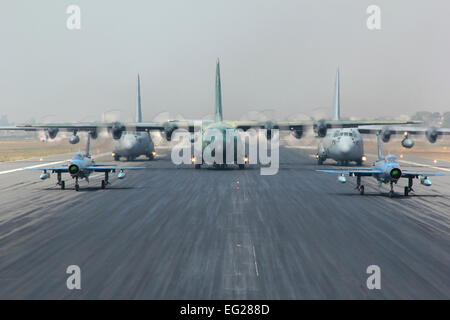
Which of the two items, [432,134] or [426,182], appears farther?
[432,134]

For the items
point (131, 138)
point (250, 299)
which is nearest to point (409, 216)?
point (250, 299)

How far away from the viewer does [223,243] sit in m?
15.8

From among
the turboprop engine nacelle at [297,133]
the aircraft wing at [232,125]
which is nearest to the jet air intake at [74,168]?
the aircraft wing at [232,125]

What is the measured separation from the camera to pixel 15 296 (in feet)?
34.2

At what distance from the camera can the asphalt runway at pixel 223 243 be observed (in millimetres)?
11086

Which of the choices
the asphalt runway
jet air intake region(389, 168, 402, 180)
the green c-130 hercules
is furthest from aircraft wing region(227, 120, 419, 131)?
jet air intake region(389, 168, 402, 180)

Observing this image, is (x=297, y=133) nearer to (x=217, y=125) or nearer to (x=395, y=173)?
(x=217, y=125)

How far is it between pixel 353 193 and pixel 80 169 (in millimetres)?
17873

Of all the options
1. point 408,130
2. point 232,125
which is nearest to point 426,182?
point 408,130

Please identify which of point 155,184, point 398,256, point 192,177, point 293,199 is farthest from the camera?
point 192,177

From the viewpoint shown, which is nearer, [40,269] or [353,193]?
[40,269]

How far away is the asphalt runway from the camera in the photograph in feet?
36.4

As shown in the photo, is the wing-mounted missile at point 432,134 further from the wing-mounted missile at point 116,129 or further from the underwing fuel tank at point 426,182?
the wing-mounted missile at point 116,129

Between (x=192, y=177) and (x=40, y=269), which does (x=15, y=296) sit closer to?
(x=40, y=269)
